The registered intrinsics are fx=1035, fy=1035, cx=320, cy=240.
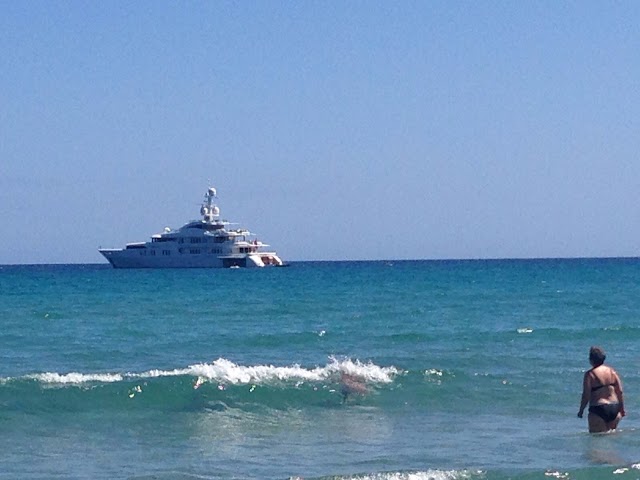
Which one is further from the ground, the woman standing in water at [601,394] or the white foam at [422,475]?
the woman standing in water at [601,394]

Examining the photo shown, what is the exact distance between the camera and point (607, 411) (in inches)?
475

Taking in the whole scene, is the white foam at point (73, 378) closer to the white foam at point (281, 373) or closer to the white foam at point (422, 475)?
the white foam at point (281, 373)

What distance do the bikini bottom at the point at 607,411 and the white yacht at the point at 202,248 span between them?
2998 inches

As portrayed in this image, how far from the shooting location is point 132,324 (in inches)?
1237

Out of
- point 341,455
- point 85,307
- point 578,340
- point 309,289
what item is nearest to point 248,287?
point 309,289

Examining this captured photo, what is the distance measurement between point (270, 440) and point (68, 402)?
4372 millimetres

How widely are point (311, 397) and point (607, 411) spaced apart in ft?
19.8

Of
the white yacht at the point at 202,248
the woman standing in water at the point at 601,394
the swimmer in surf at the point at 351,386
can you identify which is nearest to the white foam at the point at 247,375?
the swimmer in surf at the point at 351,386

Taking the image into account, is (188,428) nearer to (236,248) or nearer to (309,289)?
(309,289)

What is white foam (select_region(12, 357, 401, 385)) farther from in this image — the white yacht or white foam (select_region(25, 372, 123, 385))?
the white yacht

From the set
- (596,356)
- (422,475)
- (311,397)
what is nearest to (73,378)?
(311,397)

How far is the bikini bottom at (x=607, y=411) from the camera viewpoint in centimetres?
1200

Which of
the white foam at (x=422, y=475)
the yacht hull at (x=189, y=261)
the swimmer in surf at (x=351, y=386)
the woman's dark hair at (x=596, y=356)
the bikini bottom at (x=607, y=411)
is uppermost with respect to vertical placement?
the yacht hull at (x=189, y=261)

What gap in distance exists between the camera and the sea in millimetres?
11984
